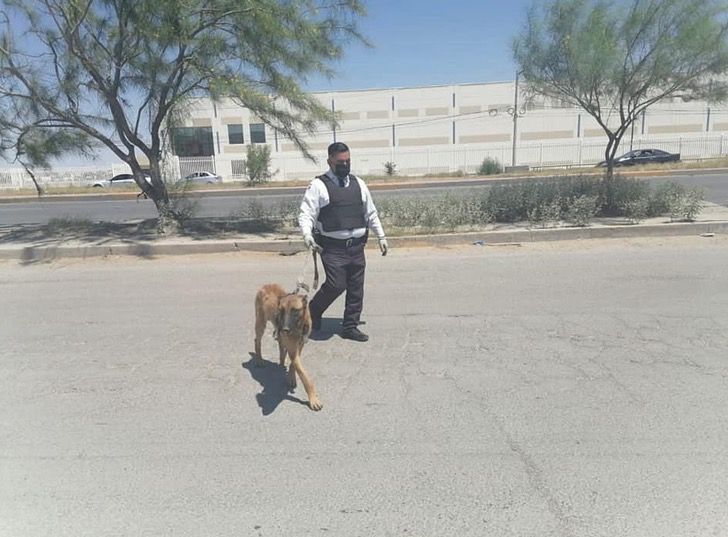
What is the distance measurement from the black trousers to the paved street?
1.04 feet

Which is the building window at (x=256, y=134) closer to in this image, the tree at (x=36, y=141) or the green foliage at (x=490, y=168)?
the green foliage at (x=490, y=168)

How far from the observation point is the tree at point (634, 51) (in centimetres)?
986

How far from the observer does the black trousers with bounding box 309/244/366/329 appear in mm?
4570

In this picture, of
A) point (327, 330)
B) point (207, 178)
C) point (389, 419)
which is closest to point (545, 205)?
point (327, 330)

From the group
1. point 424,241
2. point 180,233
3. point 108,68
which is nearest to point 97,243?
point 180,233

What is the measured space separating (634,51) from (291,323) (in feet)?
33.4

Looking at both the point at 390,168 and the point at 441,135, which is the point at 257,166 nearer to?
the point at 390,168

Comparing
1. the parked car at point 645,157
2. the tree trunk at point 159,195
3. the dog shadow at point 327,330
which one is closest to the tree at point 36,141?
the tree trunk at point 159,195

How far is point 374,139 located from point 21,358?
154 feet

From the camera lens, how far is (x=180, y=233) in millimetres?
10328

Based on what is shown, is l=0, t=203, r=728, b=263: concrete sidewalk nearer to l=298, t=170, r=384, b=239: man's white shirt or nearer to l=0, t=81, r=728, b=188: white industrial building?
l=298, t=170, r=384, b=239: man's white shirt

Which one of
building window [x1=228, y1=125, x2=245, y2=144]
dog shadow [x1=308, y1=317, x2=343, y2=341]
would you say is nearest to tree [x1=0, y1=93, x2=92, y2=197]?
dog shadow [x1=308, y1=317, x2=343, y2=341]

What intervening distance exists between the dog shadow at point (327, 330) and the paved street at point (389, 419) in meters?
0.04

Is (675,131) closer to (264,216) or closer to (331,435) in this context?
(264,216)
